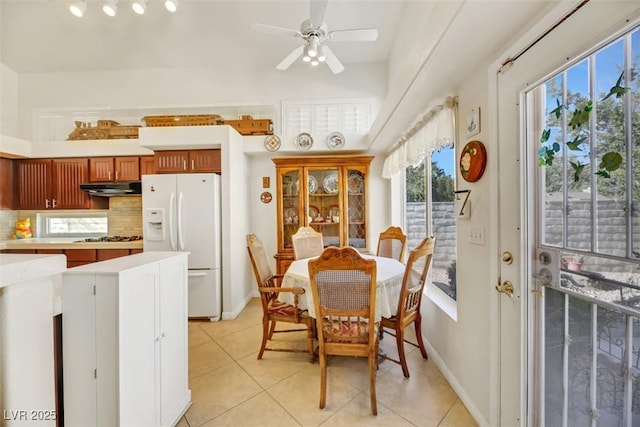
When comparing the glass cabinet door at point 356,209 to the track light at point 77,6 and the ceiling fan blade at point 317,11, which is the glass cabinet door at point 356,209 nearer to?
the ceiling fan blade at point 317,11

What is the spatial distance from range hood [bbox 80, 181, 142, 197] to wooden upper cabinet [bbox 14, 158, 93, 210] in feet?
0.83

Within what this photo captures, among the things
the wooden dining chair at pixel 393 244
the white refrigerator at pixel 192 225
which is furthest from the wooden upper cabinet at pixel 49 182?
the wooden dining chair at pixel 393 244

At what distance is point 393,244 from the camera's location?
2.91 m

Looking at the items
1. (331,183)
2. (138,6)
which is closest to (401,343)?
(331,183)

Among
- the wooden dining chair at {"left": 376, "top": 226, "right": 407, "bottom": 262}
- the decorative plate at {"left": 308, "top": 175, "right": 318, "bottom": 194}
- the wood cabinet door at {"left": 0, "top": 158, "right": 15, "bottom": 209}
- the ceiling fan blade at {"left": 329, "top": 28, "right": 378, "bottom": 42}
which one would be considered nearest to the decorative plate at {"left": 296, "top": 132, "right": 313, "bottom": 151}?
the decorative plate at {"left": 308, "top": 175, "right": 318, "bottom": 194}

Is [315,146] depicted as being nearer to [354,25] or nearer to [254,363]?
[354,25]

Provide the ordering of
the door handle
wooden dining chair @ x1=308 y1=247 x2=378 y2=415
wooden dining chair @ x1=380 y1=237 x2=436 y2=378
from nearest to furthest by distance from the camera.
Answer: the door handle, wooden dining chair @ x1=308 y1=247 x2=378 y2=415, wooden dining chair @ x1=380 y1=237 x2=436 y2=378

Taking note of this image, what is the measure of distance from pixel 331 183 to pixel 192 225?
1945 mm

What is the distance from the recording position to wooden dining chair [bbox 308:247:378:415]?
1.56 m

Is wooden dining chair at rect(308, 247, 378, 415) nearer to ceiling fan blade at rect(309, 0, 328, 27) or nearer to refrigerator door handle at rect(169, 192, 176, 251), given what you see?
ceiling fan blade at rect(309, 0, 328, 27)

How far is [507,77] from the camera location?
127cm

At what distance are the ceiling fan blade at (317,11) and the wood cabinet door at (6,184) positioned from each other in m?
4.62

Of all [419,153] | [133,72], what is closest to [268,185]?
[419,153]

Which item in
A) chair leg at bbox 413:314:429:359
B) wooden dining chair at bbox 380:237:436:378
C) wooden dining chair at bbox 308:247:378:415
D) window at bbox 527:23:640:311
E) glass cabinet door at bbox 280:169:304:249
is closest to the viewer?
window at bbox 527:23:640:311
